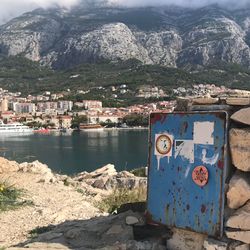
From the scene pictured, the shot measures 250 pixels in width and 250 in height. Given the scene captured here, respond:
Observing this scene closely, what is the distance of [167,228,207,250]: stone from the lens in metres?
4.39

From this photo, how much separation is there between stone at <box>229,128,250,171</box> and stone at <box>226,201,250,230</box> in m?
0.35

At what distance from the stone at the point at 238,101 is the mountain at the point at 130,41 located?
147268mm

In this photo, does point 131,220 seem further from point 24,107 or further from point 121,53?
point 121,53

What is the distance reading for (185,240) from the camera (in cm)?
A: 448

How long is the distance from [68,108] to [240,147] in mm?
135160

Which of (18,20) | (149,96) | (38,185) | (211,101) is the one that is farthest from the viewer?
(18,20)

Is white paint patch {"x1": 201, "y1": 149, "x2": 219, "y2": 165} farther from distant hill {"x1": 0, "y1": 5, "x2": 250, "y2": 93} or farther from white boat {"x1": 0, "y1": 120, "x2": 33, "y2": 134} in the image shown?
distant hill {"x1": 0, "y1": 5, "x2": 250, "y2": 93}

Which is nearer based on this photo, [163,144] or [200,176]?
[200,176]

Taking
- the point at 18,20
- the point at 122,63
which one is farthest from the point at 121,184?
the point at 18,20

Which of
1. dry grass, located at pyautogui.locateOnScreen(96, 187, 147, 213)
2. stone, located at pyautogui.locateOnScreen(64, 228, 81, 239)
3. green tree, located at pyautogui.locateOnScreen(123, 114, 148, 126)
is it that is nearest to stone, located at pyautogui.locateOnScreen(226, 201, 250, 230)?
stone, located at pyautogui.locateOnScreen(64, 228, 81, 239)

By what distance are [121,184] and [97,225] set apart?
520 cm

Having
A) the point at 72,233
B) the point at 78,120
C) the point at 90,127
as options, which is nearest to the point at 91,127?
the point at 90,127

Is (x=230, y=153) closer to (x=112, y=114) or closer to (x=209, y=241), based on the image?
(x=209, y=241)

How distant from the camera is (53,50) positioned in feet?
565
